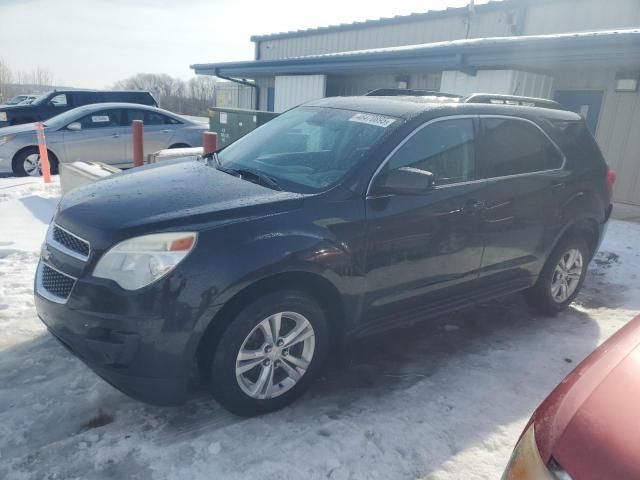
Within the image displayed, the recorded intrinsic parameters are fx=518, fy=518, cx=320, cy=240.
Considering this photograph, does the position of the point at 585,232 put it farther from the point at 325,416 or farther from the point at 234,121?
the point at 234,121

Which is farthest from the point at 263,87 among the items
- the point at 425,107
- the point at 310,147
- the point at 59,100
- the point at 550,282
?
the point at 425,107

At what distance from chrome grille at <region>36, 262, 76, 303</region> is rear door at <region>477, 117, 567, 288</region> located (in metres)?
2.74

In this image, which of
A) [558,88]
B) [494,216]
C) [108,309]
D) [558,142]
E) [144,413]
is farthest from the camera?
[558,88]

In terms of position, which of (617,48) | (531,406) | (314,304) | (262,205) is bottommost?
(531,406)

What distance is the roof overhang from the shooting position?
7750 millimetres

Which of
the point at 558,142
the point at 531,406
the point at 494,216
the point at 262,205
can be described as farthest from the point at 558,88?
the point at 262,205

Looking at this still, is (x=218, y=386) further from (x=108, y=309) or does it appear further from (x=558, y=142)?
(x=558, y=142)

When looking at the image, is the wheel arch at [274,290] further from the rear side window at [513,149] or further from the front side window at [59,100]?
the front side window at [59,100]

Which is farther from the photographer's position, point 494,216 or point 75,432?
point 494,216

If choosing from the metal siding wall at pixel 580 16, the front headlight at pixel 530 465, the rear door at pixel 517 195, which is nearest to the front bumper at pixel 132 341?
the front headlight at pixel 530 465

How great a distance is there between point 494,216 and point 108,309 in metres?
2.67

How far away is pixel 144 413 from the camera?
2.97 meters

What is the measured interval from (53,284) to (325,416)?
1.71 metres

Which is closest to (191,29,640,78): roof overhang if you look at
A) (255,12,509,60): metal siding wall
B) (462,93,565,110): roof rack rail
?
(255,12,509,60): metal siding wall
